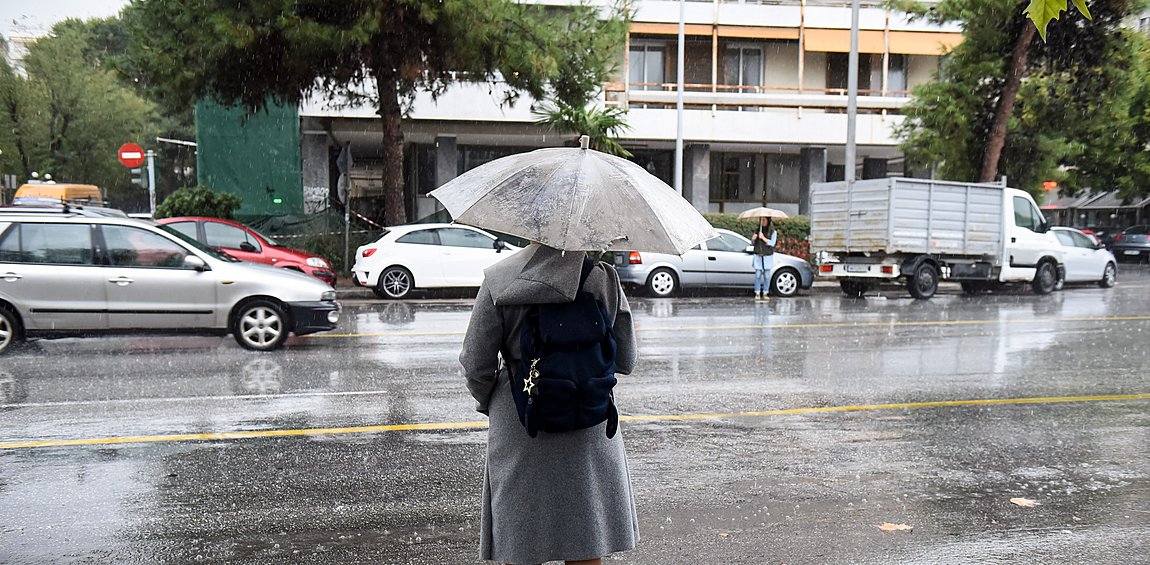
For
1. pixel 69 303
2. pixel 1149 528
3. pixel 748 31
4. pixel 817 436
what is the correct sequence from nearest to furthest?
pixel 1149 528 → pixel 817 436 → pixel 69 303 → pixel 748 31

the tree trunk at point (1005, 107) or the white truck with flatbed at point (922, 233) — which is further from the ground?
the tree trunk at point (1005, 107)

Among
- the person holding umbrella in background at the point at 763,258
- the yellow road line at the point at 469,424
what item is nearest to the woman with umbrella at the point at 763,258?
the person holding umbrella in background at the point at 763,258

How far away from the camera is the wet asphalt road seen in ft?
14.6

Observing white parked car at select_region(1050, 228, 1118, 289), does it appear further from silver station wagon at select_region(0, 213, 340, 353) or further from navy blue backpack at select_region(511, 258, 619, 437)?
navy blue backpack at select_region(511, 258, 619, 437)

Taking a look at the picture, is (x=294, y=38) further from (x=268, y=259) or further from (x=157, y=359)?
(x=157, y=359)

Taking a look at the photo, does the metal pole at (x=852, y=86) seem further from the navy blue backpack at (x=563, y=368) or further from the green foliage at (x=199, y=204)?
the navy blue backpack at (x=563, y=368)

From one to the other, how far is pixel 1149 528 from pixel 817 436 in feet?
7.40

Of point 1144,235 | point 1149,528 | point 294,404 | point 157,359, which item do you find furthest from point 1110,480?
point 1144,235

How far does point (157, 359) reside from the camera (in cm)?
986

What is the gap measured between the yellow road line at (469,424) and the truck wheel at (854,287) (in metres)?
10.7

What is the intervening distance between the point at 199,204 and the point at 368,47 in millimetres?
7194

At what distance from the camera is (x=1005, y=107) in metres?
22.5

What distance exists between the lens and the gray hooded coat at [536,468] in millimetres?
2867

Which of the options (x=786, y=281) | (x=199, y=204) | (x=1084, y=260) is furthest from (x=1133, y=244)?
(x=199, y=204)
